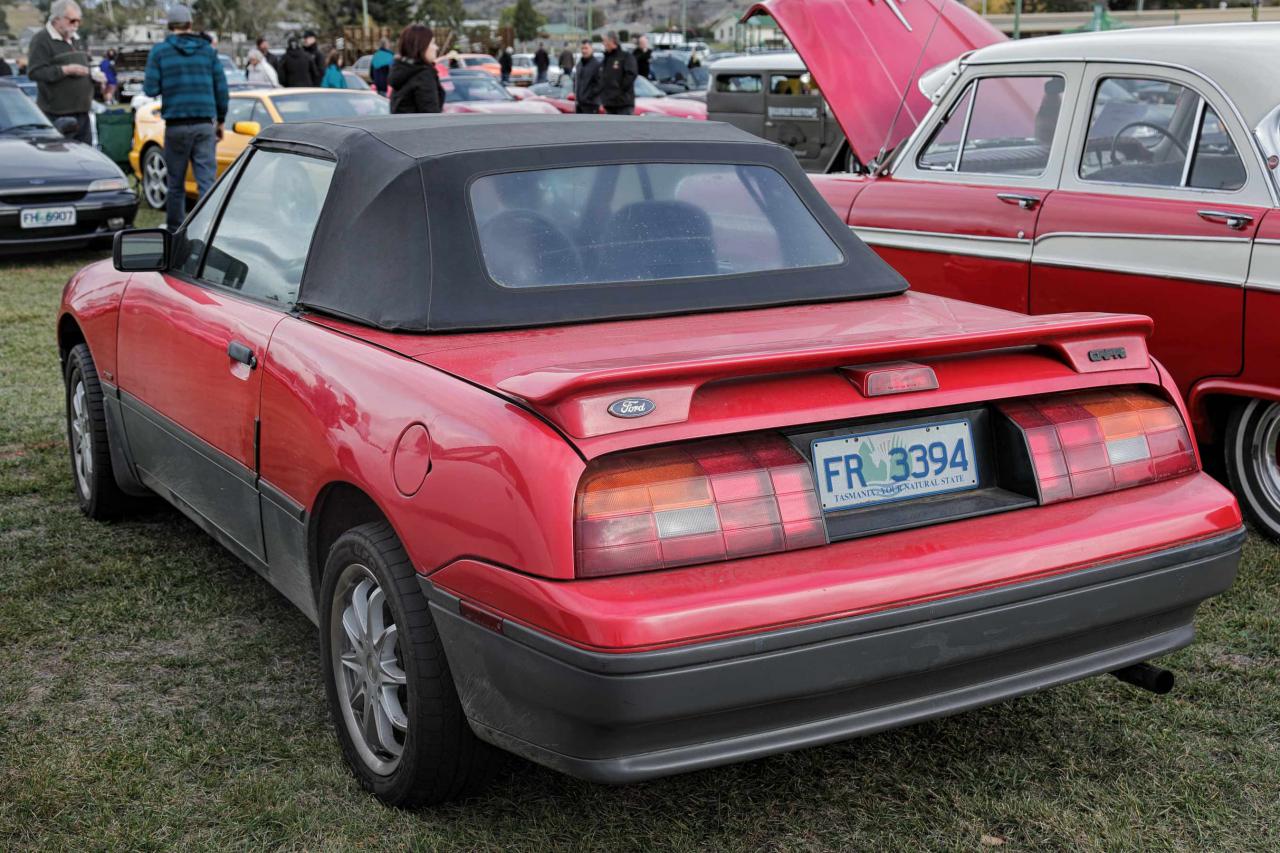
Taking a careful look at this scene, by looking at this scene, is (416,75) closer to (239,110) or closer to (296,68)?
(239,110)

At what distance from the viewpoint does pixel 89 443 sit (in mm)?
4879

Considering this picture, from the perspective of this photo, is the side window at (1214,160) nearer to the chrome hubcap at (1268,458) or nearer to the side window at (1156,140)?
the side window at (1156,140)

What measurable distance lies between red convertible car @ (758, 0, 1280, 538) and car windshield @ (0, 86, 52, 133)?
338 inches

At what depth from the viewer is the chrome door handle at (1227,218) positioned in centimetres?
452

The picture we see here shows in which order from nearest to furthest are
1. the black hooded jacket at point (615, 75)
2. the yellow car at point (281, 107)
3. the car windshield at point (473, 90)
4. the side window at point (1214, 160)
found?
the side window at point (1214, 160) → the yellow car at point (281, 107) → the black hooded jacket at point (615, 75) → the car windshield at point (473, 90)

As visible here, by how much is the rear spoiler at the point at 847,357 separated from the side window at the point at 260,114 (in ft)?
36.4

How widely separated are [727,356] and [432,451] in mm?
611

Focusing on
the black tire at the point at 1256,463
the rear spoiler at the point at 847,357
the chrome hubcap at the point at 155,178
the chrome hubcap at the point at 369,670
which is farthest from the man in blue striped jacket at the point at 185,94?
the rear spoiler at the point at 847,357

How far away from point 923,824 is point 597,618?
3.46 feet

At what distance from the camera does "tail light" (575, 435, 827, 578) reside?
245cm

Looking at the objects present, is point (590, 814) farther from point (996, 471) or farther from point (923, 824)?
point (996, 471)

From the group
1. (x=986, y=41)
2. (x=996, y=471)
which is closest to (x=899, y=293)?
(x=996, y=471)

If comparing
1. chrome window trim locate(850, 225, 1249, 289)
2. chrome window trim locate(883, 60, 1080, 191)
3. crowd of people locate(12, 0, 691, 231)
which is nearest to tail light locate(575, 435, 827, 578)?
chrome window trim locate(850, 225, 1249, 289)

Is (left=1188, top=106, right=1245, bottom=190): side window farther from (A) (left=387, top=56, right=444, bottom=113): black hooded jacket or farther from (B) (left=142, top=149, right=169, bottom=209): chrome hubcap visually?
(B) (left=142, top=149, right=169, bottom=209): chrome hubcap
